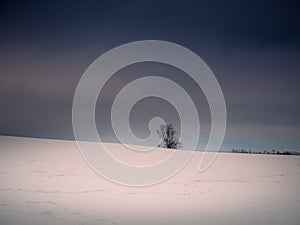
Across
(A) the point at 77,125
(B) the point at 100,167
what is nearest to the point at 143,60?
(A) the point at 77,125

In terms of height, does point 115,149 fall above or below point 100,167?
above

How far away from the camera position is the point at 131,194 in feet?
16.9

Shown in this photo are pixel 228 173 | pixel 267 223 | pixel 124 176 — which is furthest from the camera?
pixel 228 173

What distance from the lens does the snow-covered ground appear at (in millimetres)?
4395

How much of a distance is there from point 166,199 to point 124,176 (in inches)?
34.6

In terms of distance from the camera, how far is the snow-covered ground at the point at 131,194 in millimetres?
4395

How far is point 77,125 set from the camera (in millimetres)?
6336

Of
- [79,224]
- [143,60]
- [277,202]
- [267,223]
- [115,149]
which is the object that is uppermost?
[143,60]

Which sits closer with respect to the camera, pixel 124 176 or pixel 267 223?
pixel 267 223

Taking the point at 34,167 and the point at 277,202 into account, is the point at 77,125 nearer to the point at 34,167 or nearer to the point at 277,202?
the point at 34,167

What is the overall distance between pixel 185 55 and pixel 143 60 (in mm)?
817

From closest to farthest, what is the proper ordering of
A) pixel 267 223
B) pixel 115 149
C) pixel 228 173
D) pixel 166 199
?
pixel 267 223 < pixel 166 199 < pixel 228 173 < pixel 115 149

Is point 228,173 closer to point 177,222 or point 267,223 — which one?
point 267,223

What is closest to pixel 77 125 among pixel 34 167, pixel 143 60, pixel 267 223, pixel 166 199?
pixel 34 167
